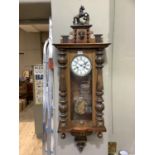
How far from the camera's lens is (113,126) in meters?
2.28

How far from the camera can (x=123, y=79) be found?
2271 millimetres

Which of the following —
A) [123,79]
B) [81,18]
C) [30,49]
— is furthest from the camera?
[30,49]

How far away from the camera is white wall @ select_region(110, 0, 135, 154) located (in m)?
2.25

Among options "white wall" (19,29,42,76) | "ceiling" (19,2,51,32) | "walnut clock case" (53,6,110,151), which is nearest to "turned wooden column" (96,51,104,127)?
"walnut clock case" (53,6,110,151)

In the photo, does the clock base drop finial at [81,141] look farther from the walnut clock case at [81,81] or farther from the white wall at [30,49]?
the white wall at [30,49]

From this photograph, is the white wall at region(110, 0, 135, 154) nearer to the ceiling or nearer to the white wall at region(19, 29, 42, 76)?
the ceiling

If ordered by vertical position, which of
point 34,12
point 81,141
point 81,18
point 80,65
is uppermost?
point 34,12

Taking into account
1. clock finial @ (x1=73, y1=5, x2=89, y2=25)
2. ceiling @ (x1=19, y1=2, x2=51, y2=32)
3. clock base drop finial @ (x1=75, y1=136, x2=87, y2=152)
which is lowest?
clock base drop finial @ (x1=75, y1=136, x2=87, y2=152)

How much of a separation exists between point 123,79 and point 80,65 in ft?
1.74

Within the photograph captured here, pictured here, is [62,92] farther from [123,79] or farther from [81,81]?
[123,79]

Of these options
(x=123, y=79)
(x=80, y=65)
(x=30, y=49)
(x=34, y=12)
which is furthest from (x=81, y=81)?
(x=30, y=49)

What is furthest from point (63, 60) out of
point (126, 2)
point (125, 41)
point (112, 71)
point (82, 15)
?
point (126, 2)
